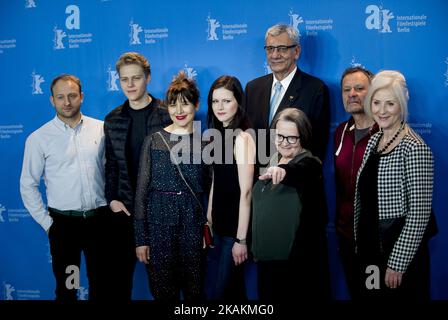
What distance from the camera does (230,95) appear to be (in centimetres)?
304

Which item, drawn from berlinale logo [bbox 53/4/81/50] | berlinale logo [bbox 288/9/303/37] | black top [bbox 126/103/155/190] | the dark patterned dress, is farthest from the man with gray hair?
berlinale logo [bbox 53/4/81/50]

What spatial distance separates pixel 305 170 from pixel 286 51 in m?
0.87

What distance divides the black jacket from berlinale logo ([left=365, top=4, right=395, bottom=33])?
164 centimetres

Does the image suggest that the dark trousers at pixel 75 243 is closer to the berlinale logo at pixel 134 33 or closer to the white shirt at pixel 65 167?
the white shirt at pixel 65 167

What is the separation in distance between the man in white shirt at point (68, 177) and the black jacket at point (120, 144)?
141 millimetres

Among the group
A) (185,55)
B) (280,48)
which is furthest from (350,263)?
(185,55)

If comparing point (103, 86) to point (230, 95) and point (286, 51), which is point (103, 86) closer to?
point (230, 95)

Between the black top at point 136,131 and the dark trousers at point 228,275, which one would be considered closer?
the dark trousers at point 228,275

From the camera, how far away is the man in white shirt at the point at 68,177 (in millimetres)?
3465

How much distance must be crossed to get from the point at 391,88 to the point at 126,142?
1795 millimetres

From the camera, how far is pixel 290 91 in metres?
3.25

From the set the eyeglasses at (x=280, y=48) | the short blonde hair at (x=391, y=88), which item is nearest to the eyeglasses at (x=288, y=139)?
the short blonde hair at (x=391, y=88)

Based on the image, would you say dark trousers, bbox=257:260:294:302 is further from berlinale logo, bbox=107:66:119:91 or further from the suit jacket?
berlinale logo, bbox=107:66:119:91
